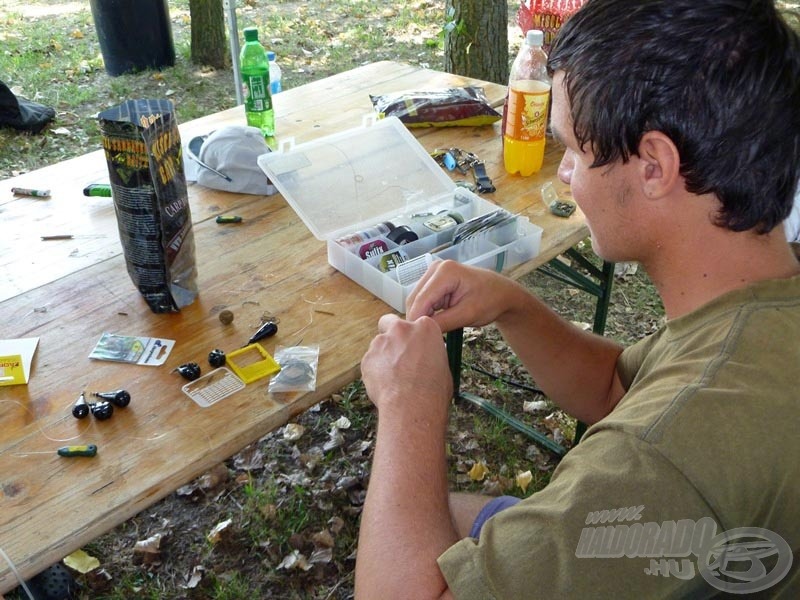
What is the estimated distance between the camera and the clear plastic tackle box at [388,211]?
158cm

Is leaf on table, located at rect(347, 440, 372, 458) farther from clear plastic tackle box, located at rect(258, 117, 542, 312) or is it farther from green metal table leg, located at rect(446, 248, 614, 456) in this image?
clear plastic tackle box, located at rect(258, 117, 542, 312)

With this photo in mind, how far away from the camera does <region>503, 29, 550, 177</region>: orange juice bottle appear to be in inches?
77.3

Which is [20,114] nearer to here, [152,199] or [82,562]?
[82,562]

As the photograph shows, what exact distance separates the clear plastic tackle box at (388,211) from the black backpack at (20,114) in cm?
319

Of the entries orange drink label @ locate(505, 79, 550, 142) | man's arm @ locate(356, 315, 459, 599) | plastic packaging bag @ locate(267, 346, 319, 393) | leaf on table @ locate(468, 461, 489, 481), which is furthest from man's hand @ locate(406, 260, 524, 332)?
leaf on table @ locate(468, 461, 489, 481)

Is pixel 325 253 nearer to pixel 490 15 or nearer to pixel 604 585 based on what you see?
pixel 604 585

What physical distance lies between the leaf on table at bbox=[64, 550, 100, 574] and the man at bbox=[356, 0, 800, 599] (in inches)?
52.2

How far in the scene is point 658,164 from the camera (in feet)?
3.56

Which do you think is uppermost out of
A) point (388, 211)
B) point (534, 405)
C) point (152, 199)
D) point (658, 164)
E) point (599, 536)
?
point (658, 164)

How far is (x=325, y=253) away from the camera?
67.1 inches

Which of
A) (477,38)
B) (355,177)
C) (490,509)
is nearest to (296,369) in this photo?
(490,509)

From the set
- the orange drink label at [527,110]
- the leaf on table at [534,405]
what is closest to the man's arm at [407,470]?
the orange drink label at [527,110]

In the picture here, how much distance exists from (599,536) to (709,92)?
63 cm

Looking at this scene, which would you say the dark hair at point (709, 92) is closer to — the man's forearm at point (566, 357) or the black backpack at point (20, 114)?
the man's forearm at point (566, 357)
